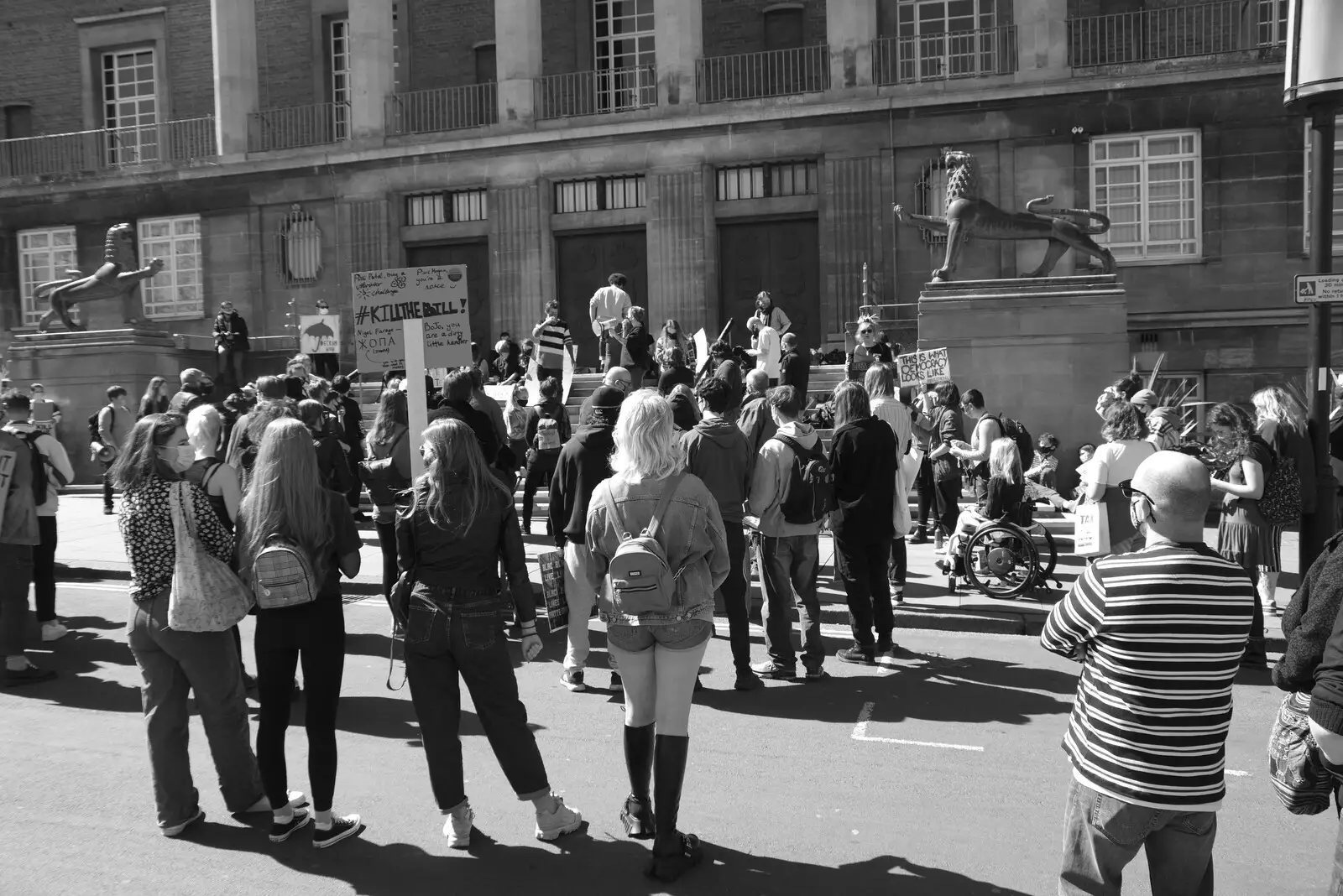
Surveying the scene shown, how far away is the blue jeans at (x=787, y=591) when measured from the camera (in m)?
7.59

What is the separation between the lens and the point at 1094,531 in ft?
26.6

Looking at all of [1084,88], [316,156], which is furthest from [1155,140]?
[316,156]

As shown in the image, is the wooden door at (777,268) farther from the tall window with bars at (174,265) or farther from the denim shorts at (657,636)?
the denim shorts at (657,636)

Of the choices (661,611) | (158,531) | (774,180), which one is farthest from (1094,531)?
(774,180)

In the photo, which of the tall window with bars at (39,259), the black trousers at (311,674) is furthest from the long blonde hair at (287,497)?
the tall window with bars at (39,259)

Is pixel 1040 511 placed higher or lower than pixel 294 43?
lower

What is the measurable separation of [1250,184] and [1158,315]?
114 inches

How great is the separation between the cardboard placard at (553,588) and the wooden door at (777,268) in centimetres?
1765

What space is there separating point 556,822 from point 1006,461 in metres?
6.17

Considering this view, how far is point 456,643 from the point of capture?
4.82 m

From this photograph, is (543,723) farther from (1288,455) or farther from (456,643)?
(1288,455)

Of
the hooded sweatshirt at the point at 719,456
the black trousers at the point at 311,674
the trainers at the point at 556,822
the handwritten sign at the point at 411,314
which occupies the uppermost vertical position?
the handwritten sign at the point at 411,314

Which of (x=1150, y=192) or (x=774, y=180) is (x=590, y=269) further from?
(x=1150, y=192)

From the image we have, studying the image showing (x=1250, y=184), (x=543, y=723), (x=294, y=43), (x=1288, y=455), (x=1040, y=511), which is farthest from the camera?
(x=294, y=43)
